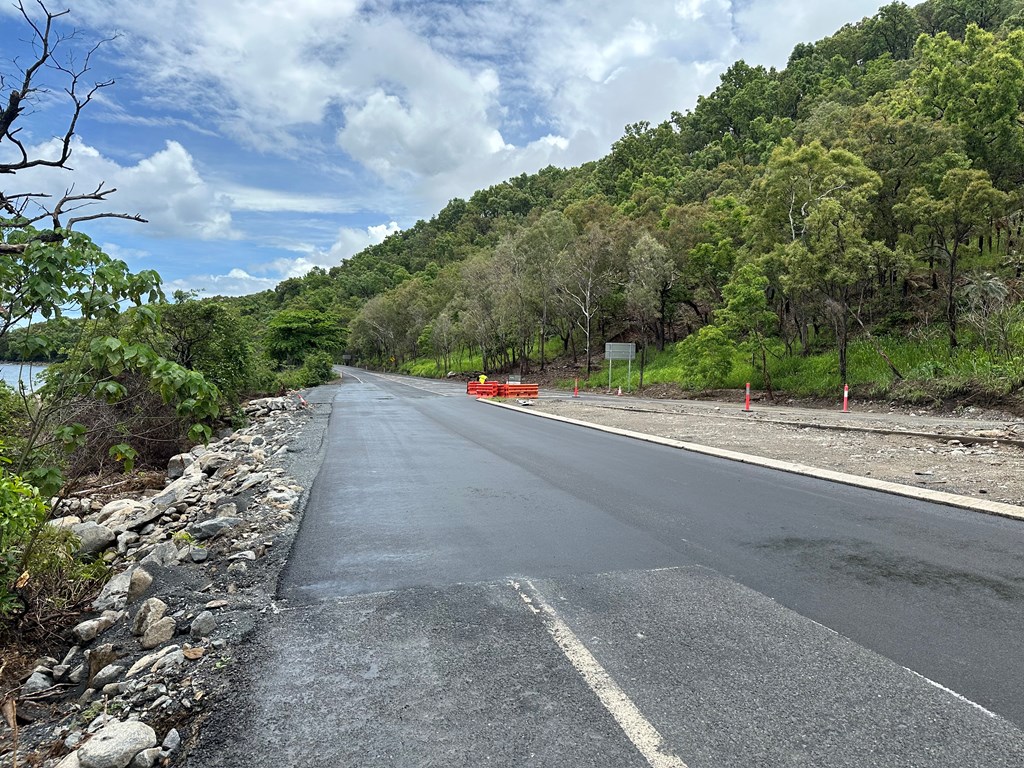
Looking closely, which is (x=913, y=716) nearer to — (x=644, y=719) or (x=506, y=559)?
(x=644, y=719)

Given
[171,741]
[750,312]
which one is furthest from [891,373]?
[171,741]

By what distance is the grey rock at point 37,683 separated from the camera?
413 cm

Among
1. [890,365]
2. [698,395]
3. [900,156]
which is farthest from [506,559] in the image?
[900,156]

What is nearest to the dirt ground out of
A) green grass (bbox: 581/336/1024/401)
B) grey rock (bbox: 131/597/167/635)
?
green grass (bbox: 581/336/1024/401)

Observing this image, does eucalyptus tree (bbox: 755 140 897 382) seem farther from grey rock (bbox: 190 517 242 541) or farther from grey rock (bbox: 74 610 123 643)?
grey rock (bbox: 74 610 123 643)

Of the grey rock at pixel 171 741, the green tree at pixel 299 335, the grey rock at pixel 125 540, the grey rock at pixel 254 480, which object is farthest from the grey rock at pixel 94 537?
the green tree at pixel 299 335

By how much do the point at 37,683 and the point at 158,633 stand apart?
2.96 ft

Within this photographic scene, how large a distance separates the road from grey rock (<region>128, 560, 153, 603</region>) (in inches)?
48.1

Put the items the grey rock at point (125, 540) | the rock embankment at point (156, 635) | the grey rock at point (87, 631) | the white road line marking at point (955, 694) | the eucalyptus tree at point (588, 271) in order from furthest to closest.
A: the eucalyptus tree at point (588, 271)
the grey rock at point (125, 540)
the grey rock at point (87, 631)
the rock embankment at point (156, 635)
the white road line marking at point (955, 694)

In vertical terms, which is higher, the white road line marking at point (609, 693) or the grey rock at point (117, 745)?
the white road line marking at point (609, 693)

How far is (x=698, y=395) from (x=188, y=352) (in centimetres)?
2311

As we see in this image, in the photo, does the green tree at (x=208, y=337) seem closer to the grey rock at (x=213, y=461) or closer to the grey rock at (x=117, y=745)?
the grey rock at (x=213, y=461)

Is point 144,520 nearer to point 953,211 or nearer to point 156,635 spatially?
point 156,635

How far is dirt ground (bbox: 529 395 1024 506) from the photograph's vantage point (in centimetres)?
916
